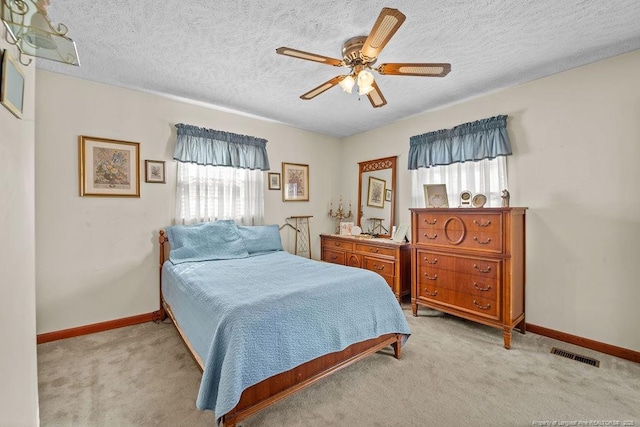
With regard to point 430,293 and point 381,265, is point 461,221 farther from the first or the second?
point 381,265

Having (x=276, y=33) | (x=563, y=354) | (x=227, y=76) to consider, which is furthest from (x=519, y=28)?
(x=563, y=354)

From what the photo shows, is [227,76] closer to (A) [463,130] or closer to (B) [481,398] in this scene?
(A) [463,130]

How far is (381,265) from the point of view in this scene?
3.71 metres

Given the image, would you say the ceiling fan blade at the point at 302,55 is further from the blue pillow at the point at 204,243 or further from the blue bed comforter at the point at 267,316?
the blue pillow at the point at 204,243

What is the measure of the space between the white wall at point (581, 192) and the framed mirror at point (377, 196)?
4.94 ft

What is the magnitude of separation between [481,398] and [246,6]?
9.72 feet

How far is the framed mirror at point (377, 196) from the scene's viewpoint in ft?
13.7

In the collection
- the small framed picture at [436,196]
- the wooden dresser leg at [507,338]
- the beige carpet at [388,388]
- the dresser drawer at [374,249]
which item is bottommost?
the beige carpet at [388,388]

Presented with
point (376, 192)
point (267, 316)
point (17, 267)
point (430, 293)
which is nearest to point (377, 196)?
point (376, 192)

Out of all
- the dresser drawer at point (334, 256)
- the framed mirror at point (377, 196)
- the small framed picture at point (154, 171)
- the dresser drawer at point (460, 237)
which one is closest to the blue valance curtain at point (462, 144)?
the framed mirror at point (377, 196)

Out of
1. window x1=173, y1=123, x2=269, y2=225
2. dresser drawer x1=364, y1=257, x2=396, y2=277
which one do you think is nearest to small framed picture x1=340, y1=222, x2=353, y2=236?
dresser drawer x1=364, y1=257, x2=396, y2=277

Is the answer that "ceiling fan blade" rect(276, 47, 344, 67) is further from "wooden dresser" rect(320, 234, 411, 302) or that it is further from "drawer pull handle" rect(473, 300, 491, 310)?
"drawer pull handle" rect(473, 300, 491, 310)

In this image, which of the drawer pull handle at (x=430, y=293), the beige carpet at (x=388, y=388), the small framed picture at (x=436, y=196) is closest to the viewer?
the beige carpet at (x=388, y=388)

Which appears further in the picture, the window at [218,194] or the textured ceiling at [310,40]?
the window at [218,194]
